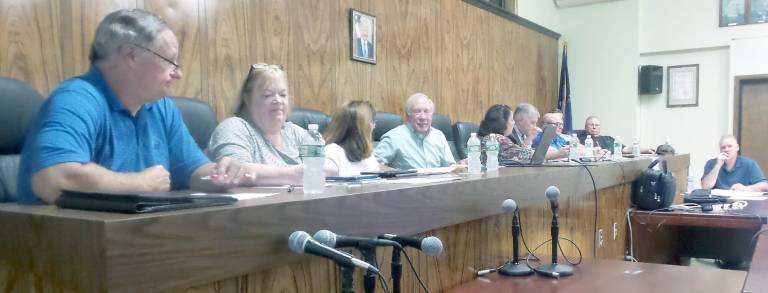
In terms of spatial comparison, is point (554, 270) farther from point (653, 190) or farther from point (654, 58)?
point (654, 58)

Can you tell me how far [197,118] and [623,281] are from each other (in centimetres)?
154

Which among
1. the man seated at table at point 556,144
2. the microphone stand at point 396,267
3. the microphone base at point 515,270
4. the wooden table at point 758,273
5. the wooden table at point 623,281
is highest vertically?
the man seated at table at point 556,144

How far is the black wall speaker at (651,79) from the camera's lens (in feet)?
21.1

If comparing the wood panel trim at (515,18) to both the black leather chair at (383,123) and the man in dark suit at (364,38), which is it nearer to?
the man in dark suit at (364,38)

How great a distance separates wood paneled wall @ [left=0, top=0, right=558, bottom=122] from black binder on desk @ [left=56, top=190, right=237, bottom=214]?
145 cm

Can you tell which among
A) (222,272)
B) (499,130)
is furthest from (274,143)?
(499,130)

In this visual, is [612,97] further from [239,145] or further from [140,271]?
[140,271]

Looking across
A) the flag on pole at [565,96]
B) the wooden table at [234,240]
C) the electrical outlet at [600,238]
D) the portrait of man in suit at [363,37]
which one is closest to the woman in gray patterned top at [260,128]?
the wooden table at [234,240]

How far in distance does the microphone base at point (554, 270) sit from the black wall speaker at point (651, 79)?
5.58 meters

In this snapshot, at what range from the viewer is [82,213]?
0.80 metres

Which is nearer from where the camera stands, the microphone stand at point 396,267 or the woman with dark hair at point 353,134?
the microphone stand at point 396,267

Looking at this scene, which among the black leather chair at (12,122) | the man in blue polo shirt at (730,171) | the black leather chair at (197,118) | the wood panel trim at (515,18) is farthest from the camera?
the wood panel trim at (515,18)

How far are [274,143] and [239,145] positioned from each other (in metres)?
0.18

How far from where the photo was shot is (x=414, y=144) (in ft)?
10.7
